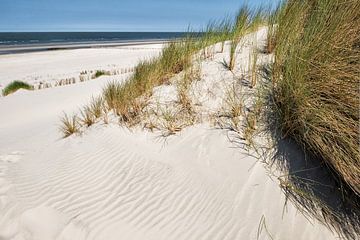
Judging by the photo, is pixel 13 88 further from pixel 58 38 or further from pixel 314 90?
pixel 58 38

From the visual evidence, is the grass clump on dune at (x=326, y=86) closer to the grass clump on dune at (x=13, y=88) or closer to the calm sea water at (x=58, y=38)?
the grass clump on dune at (x=13, y=88)

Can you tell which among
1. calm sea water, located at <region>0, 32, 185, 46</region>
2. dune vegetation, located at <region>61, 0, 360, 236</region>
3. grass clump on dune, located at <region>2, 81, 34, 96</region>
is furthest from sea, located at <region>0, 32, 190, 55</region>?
grass clump on dune, located at <region>2, 81, 34, 96</region>

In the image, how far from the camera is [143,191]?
3.19 metres

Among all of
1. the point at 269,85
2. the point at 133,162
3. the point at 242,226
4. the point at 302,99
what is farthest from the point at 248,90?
the point at 242,226

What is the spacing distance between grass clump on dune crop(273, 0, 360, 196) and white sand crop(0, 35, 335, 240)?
0.49 m

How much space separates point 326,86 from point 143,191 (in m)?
1.92

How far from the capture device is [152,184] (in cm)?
325

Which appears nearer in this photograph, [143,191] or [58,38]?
[143,191]

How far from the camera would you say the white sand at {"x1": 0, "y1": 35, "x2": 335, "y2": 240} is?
2.69 meters

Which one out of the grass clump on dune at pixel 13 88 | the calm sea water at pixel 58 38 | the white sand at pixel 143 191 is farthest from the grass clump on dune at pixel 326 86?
the calm sea water at pixel 58 38

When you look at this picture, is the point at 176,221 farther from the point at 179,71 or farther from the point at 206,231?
the point at 179,71

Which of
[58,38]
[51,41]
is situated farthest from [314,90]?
[58,38]

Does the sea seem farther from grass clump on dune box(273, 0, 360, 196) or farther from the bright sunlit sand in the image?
grass clump on dune box(273, 0, 360, 196)

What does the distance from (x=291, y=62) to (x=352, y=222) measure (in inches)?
60.2
